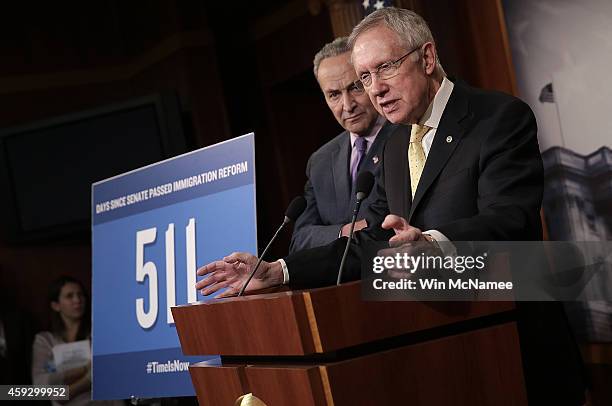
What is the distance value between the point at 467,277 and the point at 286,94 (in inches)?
243

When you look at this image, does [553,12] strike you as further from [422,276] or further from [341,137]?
[422,276]

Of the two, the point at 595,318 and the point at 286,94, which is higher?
the point at 286,94

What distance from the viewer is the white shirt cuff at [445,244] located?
1681mm

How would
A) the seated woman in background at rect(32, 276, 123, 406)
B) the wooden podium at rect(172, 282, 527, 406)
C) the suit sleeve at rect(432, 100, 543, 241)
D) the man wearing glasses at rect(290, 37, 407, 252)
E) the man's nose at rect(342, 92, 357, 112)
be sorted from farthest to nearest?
the seated woman in background at rect(32, 276, 123, 406), the man's nose at rect(342, 92, 357, 112), the man wearing glasses at rect(290, 37, 407, 252), the suit sleeve at rect(432, 100, 543, 241), the wooden podium at rect(172, 282, 527, 406)

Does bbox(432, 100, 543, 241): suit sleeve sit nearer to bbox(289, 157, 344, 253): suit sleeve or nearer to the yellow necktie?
the yellow necktie

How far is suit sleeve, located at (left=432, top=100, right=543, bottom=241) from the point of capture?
1.84m

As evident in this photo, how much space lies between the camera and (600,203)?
420cm

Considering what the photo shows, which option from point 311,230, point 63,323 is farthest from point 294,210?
point 63,323

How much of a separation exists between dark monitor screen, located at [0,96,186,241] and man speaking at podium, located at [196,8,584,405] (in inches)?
121

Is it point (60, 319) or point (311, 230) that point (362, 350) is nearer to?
point (311, 230)

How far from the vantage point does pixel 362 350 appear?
66.6 inches

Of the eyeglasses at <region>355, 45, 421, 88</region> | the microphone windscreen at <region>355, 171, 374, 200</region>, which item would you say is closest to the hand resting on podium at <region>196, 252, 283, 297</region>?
Result: the microphone windscreen at <region>355, 171, 374, 200</region>

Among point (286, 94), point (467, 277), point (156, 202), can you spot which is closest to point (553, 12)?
point (156, 202)

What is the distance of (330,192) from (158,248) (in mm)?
677
